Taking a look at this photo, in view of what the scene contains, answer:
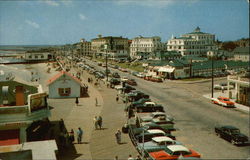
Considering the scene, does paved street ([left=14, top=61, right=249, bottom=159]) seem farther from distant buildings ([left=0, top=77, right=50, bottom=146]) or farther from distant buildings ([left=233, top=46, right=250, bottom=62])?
distant buildings ([left=233, top=46, right=250, bottom=62])

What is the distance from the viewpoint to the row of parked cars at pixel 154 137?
1773cm

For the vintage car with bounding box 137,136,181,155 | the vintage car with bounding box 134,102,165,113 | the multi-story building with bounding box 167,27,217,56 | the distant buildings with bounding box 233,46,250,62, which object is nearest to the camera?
the vintage car with bounding box 137,136,181,155

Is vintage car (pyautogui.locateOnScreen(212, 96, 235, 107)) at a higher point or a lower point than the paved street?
higher

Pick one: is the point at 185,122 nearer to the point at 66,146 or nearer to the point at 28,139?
the point at 66,146

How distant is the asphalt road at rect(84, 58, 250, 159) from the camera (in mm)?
20859

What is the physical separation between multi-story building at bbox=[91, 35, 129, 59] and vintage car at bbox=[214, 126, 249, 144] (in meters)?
113

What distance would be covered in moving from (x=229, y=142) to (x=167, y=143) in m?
6.51

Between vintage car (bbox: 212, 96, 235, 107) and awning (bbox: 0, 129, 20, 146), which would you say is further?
vintage car (bbox: 212, 96, 235, 107)

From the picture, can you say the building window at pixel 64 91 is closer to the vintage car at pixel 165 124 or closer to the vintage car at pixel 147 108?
the vintage car at pixel 147 108

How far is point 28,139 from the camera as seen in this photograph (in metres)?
16.9

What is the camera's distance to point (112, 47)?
148 metres

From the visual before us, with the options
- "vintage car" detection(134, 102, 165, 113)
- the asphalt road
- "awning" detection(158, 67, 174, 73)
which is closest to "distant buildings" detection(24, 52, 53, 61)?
"awning" detection(158, 67, 174, 73)

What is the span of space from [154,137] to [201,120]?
33.8 feet

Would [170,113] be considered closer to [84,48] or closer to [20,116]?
[20,116]
